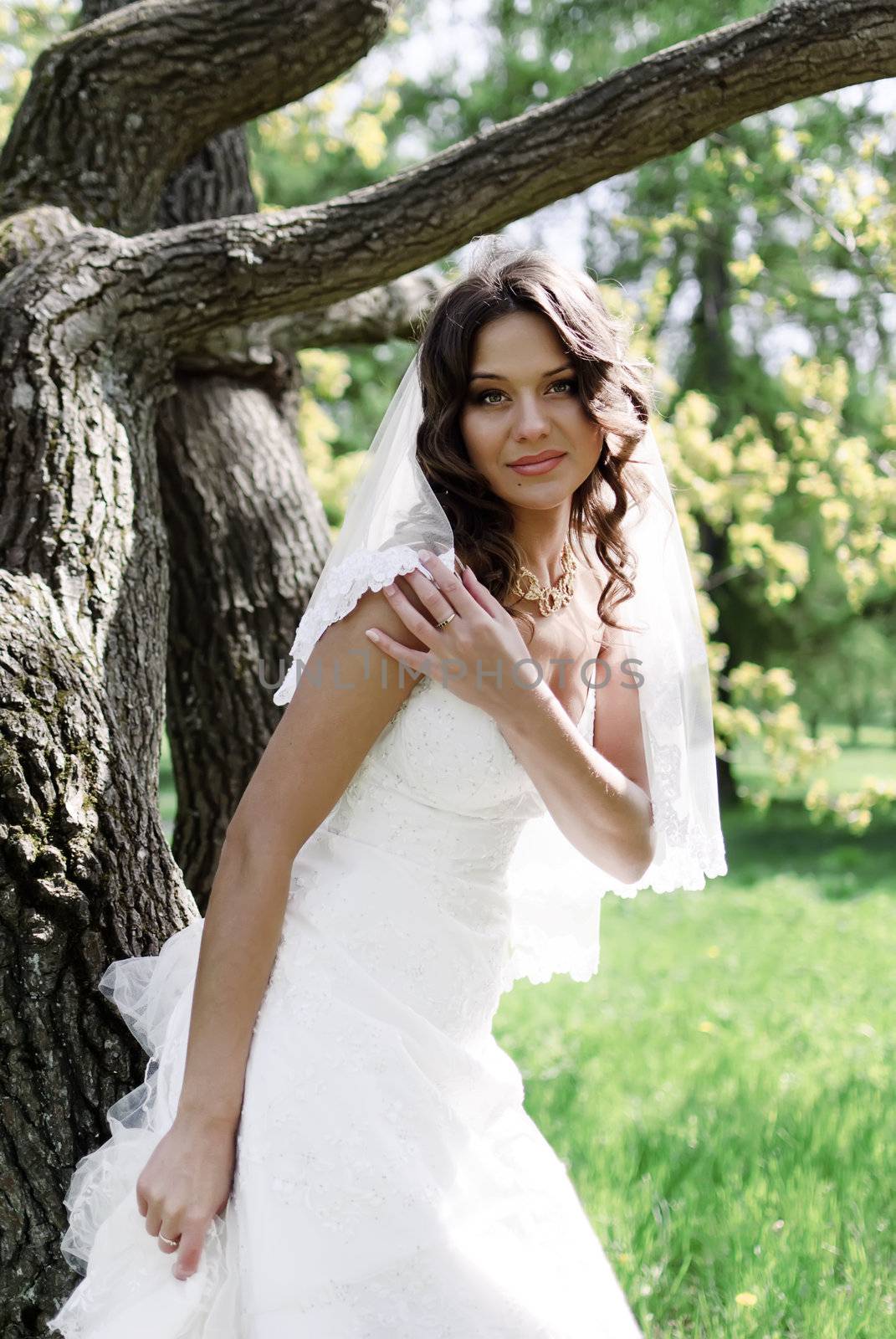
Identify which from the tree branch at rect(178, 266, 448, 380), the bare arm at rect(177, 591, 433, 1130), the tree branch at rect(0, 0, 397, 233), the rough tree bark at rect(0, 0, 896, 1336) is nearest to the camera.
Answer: the bare arm at rect(177, 591, 433, 1130)

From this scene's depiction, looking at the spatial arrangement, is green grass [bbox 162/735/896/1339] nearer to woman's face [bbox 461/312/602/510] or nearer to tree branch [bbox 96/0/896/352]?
woman's face [bbox 461/312/602/510]

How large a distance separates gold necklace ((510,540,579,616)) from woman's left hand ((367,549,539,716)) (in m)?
0.29

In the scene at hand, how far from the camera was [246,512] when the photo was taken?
379 cm

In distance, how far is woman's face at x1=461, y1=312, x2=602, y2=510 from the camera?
208 cm

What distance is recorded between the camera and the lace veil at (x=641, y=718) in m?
2.19

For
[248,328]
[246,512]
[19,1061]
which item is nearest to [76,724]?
[19,1061]

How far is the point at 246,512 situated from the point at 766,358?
42.1 feet

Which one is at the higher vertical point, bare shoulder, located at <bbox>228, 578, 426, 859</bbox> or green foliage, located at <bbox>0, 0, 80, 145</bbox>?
green foliage, located at <bbox>0, 0, 80, 145</bbox>

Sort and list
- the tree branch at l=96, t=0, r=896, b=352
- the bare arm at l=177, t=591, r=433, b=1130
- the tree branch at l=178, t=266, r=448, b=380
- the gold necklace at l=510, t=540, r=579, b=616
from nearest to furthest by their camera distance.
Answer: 1. the bare arm at l=177, t=591, r=433, b=1130
2. the gold necklace at l=510, t=540, r=579, b=616
3. the tree branch at l=96, t=0, r=896, b=352
4. the tree branch at l=178, t=266, r=448, b=380

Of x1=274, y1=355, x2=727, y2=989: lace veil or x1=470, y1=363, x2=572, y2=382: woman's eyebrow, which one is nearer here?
x1=470, y1=363, x2=572, y2=382: woman's eyebrow

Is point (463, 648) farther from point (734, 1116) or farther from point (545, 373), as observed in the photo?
point (734, 1116)

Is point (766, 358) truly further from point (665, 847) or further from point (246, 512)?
point (665, 847)

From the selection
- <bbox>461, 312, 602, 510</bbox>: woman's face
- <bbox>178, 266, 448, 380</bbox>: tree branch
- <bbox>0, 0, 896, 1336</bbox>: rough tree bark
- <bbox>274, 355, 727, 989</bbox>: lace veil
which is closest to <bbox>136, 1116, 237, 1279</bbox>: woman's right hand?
<bbox>0, 0, 896, 1336</bbox>: rough tree bark

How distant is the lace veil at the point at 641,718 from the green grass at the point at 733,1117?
45.3 inches
